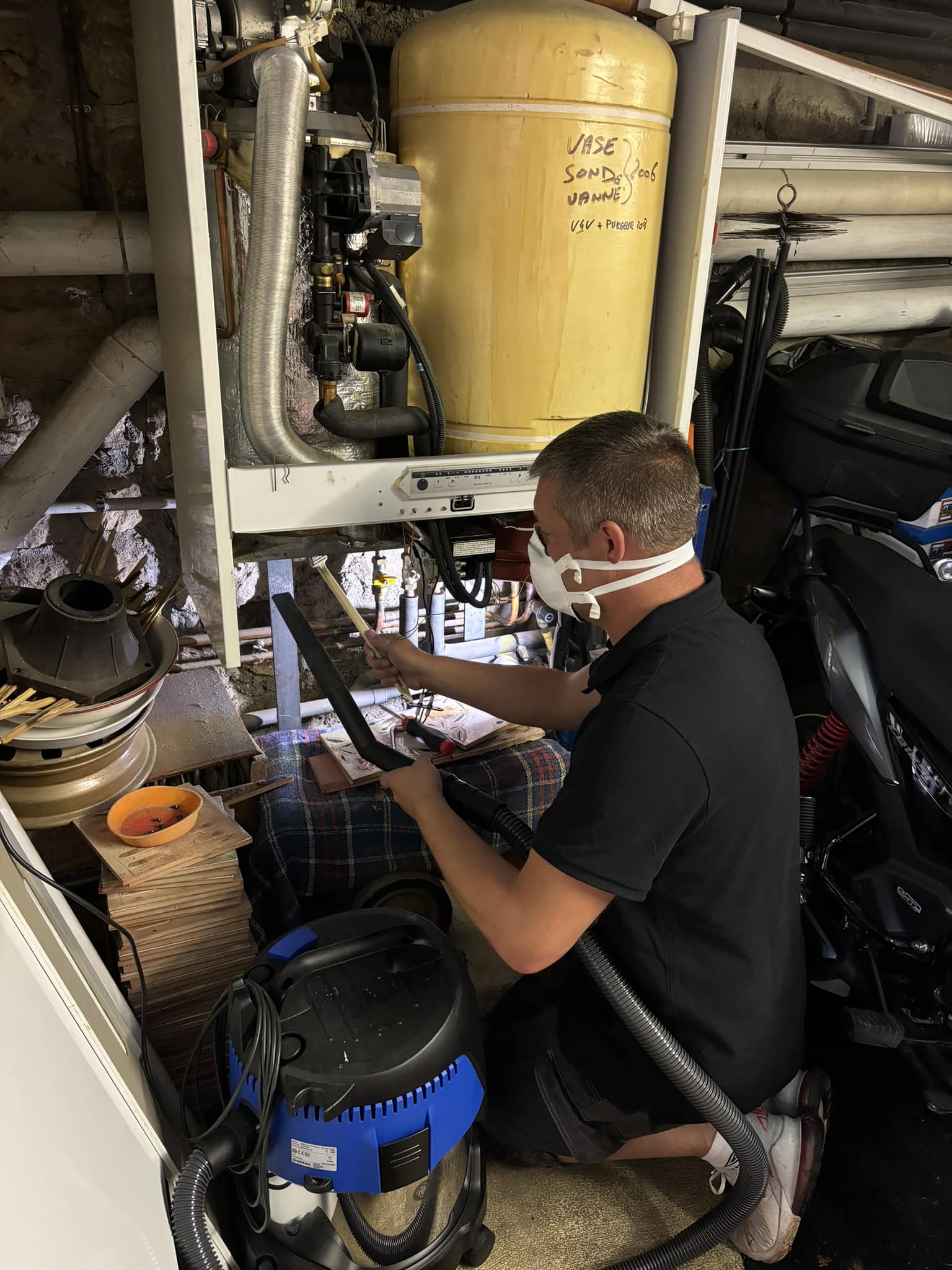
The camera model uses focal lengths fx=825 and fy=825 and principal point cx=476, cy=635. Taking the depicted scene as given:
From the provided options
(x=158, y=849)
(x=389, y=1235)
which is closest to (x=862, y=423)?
(x=158, y=849)

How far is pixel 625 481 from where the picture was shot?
3.74 ft

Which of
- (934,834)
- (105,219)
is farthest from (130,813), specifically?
(934,834)

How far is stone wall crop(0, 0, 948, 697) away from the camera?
154 centimetres

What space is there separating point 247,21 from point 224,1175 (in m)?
1.76

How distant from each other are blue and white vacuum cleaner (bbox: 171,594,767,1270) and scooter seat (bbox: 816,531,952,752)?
897mm

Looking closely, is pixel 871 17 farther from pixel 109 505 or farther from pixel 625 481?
pixel 109 505

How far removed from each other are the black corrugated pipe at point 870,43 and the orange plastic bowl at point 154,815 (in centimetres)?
214

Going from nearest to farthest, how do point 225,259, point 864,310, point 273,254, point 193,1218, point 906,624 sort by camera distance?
point 193,1218, point 273,254, point 225,259, point 906,624, point 864,310

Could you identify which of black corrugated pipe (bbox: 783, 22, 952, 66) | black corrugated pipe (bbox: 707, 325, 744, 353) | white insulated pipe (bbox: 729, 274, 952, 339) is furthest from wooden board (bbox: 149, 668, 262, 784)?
black corrugated pipe (bbox: 783, 22, 952, 66)

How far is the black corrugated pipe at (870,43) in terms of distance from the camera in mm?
1923

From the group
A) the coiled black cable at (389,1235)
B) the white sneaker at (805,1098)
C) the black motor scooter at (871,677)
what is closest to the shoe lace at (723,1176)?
the white sneaker at (805,1098)

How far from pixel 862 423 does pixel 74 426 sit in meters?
1.79

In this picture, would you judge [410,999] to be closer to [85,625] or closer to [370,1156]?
[370,1156]

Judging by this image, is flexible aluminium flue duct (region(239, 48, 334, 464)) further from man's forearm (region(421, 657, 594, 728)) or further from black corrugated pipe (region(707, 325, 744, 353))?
black corrugated pipe (region(707, 325, 744, 353))
